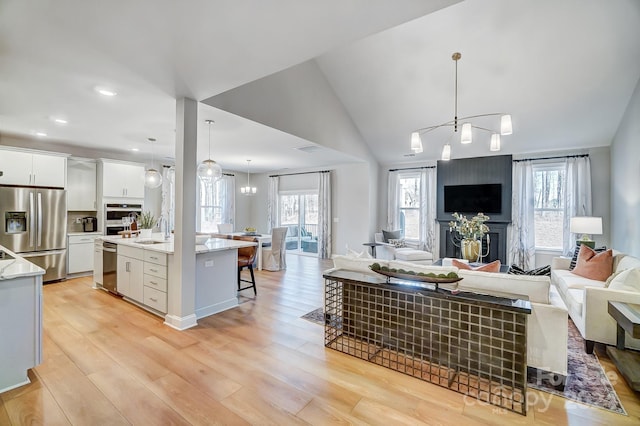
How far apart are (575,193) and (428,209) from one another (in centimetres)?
278

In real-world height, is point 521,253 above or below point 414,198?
below

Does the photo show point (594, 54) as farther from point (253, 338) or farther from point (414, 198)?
point (253, 338)

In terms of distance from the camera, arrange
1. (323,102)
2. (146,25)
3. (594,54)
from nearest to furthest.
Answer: (146,25)
(594,54)
(323,102)

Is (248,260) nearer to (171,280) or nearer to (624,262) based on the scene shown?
(171,280)

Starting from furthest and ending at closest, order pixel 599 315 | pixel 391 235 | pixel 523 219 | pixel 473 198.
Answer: pixel 391 235 < pixel 473 198 < pixel 523 219 < pixel 599 315

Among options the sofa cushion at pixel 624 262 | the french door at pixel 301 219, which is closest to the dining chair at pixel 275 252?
the french door at pixel 301 219

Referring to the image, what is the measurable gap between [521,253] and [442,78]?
4.02 m

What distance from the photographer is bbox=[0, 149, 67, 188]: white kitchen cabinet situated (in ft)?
15.8

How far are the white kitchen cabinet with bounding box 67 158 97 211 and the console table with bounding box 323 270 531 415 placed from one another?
5.70 m

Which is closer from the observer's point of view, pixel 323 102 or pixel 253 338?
pixel 253 338

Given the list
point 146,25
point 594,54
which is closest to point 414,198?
point 594,54

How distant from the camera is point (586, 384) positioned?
7.53ft

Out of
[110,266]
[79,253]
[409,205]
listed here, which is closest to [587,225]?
[409,205]

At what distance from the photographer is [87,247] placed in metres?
5.74
